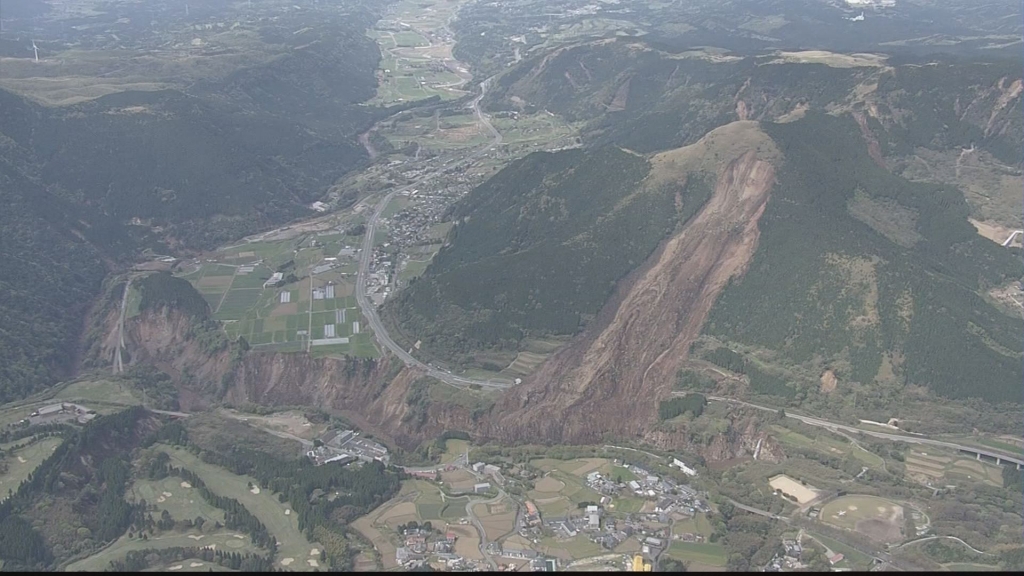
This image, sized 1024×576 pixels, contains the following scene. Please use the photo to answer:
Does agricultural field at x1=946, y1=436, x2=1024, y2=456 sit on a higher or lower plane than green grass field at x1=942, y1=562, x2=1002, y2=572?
higher

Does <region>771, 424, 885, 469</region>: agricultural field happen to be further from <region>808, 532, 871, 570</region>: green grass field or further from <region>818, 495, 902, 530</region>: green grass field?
<region>808, 532, 871, 570</region>: green grass field

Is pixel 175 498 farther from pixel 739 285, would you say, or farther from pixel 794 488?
pixel 739 285

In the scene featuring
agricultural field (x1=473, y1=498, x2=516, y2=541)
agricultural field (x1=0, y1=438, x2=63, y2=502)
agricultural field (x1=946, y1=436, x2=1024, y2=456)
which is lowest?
agricultural field (x1=0, y1=438, x2=63, y2=502)

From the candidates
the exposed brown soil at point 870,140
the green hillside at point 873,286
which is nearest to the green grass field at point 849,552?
the green hillside at point 873,286

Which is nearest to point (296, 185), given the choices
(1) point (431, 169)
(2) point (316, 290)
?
(1) point (431, 169)

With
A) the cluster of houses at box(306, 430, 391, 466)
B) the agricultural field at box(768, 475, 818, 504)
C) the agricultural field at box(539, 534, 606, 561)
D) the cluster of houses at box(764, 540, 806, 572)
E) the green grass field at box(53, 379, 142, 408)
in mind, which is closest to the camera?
the cluster of houses at box(764, 540, 806, 572)

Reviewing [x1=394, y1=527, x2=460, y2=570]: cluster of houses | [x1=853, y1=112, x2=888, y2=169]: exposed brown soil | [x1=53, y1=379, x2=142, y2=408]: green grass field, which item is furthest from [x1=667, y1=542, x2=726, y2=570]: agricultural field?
[x1=853, y1=112, x2=888, y2=169]: exposed brown soil

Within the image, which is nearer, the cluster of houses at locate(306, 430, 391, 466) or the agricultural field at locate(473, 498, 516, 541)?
the agricultural field at locate(473, 498, 516, 541)
